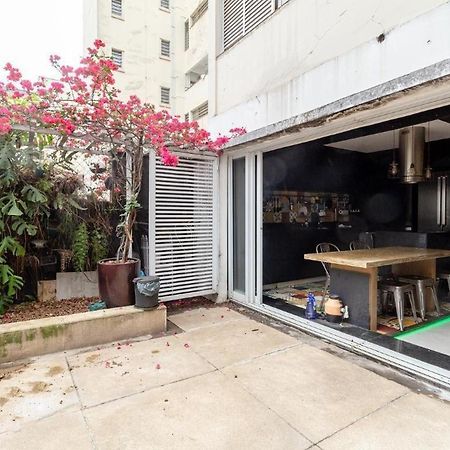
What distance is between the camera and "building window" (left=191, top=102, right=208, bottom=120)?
16.1m

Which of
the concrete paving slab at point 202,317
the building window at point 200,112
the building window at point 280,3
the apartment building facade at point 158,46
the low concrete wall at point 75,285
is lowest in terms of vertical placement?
the concrete paving slab at point 202,317

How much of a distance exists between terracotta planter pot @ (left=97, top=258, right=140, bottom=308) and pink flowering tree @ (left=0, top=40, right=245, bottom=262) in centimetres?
26

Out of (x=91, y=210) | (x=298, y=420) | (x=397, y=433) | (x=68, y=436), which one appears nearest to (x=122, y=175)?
(x=91, y=210)

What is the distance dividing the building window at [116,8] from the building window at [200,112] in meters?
5.80

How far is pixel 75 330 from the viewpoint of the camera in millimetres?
3680

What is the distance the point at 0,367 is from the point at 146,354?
1454 mm

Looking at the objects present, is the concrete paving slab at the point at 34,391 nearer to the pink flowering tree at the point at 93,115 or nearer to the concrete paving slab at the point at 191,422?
the concrete paving slab at the point at 191,422

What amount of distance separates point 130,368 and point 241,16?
18.9 ft

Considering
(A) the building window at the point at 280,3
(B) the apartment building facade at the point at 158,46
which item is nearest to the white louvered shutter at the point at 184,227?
(A) the building window at the point at 280,3

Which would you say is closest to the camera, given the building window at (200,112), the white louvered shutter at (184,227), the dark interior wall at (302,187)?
the white louvered shutter at (184,227)

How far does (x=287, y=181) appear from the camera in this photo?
6.95 meters

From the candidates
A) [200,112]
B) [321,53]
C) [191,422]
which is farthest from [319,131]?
[200,112]

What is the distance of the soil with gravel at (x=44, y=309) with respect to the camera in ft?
13.6

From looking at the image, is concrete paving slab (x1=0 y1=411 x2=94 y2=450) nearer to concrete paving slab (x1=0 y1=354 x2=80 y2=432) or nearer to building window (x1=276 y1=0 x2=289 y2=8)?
concrete paving slab (x1=0 y1=354 x2=80 y2=432)
